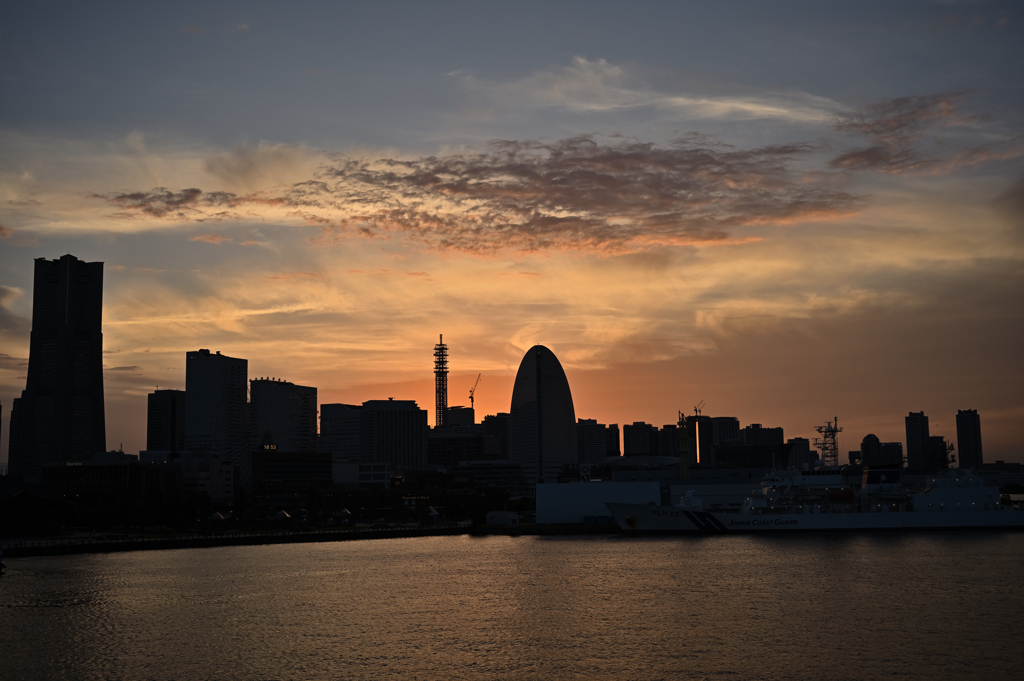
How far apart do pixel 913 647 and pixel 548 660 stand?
15869 mm

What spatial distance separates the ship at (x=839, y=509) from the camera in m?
98.6

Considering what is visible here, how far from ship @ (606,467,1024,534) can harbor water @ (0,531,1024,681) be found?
16479 mm

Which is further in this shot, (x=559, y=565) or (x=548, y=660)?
(x=559, y=565)

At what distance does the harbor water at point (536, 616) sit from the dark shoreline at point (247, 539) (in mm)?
10304

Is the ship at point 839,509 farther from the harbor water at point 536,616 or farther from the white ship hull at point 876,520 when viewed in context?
the harbor water at point 536,616

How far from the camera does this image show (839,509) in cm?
10150

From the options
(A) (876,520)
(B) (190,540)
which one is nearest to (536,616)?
(A) (876,520)

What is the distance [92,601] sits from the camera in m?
58.0

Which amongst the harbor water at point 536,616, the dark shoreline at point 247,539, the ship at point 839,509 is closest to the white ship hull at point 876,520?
the ship at point 839,509

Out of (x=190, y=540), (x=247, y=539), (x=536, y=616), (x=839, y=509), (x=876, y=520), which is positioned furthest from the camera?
(x=247, y=539)

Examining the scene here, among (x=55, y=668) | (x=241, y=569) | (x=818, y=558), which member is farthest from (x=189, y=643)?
(x=818, y=558)

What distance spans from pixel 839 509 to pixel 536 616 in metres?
61.4

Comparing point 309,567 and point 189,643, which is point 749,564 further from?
point 189,643

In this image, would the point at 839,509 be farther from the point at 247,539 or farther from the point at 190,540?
the point at 190,540
